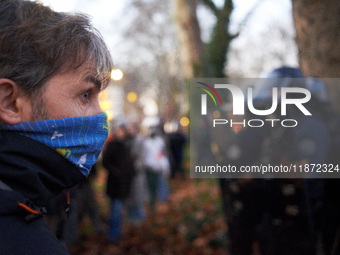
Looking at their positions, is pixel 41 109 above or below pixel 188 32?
below

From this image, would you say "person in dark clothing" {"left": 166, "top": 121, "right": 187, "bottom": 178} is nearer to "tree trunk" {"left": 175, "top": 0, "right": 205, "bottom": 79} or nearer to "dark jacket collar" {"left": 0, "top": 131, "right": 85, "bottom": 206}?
"tree trunk" {"left": 175, "top": 0, "right": 205, "bottom": 79}

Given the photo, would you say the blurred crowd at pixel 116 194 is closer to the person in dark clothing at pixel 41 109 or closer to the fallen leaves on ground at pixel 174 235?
the fallen leaves on ground at pixel 174 235

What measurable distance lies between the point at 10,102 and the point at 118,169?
633 cm

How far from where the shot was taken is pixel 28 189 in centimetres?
104

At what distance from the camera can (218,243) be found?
237 inches

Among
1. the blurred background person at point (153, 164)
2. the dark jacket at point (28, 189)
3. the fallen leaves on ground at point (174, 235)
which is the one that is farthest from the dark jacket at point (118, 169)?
the dark jacket at point (28, 189)

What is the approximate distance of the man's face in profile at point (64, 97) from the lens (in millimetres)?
1151

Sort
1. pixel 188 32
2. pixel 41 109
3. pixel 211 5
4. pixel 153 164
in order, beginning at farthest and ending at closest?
pixel 153 164
pixel 188 32
pixel 211 5
pixel 41 109

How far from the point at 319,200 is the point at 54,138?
3.16 m

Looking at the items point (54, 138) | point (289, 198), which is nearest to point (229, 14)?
point (289, 198)

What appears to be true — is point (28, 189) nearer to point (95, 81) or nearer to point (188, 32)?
point (95, 81)

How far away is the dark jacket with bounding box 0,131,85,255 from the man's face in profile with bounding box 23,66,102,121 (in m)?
0.10

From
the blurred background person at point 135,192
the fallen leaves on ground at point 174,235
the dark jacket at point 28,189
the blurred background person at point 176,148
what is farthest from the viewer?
the blurred background person at point 176,148

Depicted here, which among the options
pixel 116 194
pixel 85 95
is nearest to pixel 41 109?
pixel 85 95
